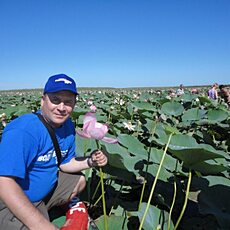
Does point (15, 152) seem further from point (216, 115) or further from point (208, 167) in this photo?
point (216, 115)

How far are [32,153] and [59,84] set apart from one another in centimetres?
35

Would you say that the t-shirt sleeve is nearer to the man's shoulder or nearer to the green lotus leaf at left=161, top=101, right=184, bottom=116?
the man's shoulder

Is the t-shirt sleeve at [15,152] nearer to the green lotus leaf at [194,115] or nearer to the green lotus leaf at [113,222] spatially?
the green lotus leaf at [113,222]

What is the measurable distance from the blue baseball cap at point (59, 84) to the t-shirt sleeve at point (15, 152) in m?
0.27

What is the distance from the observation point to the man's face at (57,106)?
1603mm

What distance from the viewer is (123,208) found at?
6.50 feet

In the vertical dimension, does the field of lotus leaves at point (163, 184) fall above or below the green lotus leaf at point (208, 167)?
below

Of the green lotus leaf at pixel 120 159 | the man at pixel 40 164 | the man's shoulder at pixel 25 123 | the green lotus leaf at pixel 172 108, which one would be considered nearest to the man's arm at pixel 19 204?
the man at pixel 40 164

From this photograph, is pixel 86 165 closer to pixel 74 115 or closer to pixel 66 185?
pixel 66 185

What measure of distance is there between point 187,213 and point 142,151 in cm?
59

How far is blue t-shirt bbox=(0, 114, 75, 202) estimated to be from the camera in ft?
4.45

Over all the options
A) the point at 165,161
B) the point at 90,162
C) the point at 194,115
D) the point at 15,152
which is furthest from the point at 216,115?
the point at 15,152

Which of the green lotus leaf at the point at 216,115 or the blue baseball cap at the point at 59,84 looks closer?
the blue baseball cap at the point at 59,84

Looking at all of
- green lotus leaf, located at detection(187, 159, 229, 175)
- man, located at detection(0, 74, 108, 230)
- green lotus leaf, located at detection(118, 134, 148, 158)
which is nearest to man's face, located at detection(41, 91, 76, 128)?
man, located at detection(0, 74, 108, 230)
